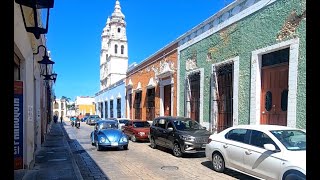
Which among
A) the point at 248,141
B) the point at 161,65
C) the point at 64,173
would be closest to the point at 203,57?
the point at 161,65

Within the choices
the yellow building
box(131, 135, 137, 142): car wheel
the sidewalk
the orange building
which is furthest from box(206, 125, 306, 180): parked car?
the yellow building

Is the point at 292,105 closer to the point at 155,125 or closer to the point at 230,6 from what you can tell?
the point at 230,6

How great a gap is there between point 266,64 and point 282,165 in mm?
6104

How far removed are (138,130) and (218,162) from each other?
1036 centimetres

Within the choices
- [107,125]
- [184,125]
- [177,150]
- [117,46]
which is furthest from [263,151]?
[117,46]

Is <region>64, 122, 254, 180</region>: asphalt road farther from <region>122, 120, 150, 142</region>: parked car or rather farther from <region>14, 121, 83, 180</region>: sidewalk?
<region>122, 120, 150, 142</region>: parked car

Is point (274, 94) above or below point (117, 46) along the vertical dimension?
below

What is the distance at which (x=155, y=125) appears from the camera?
1529 centimetres

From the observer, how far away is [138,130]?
19.0 meters

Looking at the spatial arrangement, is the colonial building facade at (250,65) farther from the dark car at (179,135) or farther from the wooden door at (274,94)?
the dark car at (179,135)

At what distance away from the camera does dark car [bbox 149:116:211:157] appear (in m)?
12.0

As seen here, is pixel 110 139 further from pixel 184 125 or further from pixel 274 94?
pixel 274 94

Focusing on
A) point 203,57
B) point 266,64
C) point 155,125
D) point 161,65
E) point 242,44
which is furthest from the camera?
point 161,65

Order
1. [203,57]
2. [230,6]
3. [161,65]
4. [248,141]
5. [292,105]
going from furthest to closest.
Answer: [161,65] < [203,57] < [230,6] < [292,105] < [248,141]
